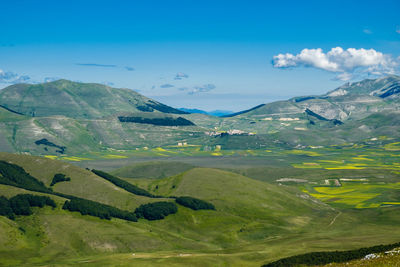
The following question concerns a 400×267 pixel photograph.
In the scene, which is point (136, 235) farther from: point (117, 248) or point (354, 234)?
point (354, 234)

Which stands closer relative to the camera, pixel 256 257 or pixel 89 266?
pixel 89 266

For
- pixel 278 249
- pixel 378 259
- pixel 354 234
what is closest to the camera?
pixel 378 259

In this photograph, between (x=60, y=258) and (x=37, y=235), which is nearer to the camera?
(x=60, y=258)

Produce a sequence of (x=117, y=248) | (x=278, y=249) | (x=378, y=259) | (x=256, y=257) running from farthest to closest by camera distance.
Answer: (x=117, y=248), (x=278, y=249), (x=256, y=257), (x=378, y=259)

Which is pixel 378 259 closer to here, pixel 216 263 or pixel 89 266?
pixel 216 263

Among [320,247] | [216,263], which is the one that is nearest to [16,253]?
[216,263]

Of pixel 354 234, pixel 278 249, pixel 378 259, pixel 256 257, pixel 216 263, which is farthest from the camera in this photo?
pixel 354 234

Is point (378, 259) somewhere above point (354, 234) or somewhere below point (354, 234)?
above

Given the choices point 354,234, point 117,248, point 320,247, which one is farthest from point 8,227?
point 354,234

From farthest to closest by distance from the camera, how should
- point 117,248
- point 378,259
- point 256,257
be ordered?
point 117,248, point 256,257, point 378,259
